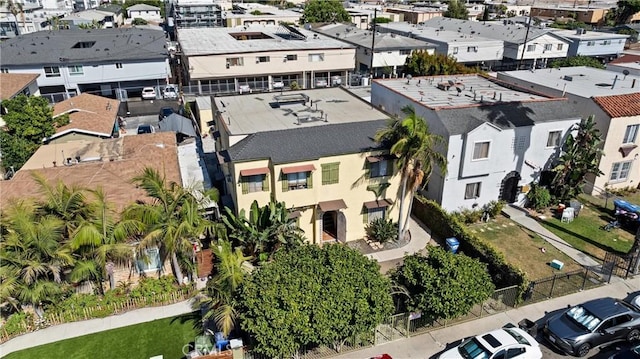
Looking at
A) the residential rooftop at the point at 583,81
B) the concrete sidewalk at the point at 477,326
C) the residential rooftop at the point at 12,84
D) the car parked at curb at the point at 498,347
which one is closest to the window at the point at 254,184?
the concrete sidewalk at the point at 477,326

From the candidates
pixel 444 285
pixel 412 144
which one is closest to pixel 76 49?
pixel 412 144

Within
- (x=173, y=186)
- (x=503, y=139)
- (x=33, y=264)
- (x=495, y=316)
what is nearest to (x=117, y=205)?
(x=173, y=186)

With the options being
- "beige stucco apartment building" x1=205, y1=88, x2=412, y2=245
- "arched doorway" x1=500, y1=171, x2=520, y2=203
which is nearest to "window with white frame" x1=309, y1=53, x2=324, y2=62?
"beige stucco apartment building" x1=205, y1=88, x2=412, y2=245

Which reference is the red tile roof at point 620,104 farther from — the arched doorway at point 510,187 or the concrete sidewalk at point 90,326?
the concrete sidewalk at point 90,326

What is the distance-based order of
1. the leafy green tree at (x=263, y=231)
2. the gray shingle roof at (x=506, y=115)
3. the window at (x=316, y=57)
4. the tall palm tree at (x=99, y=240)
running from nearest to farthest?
1. the tall palm tree at (x=99, y=240)
2. the leafy green tree at (x=263, y=231)
3. the gray shingle roof at (x=506, y=115)
4. the window at (x=316, y=57)

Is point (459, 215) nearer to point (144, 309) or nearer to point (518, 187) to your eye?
point (518, 187)

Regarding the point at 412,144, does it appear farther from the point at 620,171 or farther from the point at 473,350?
the point at 620,171
